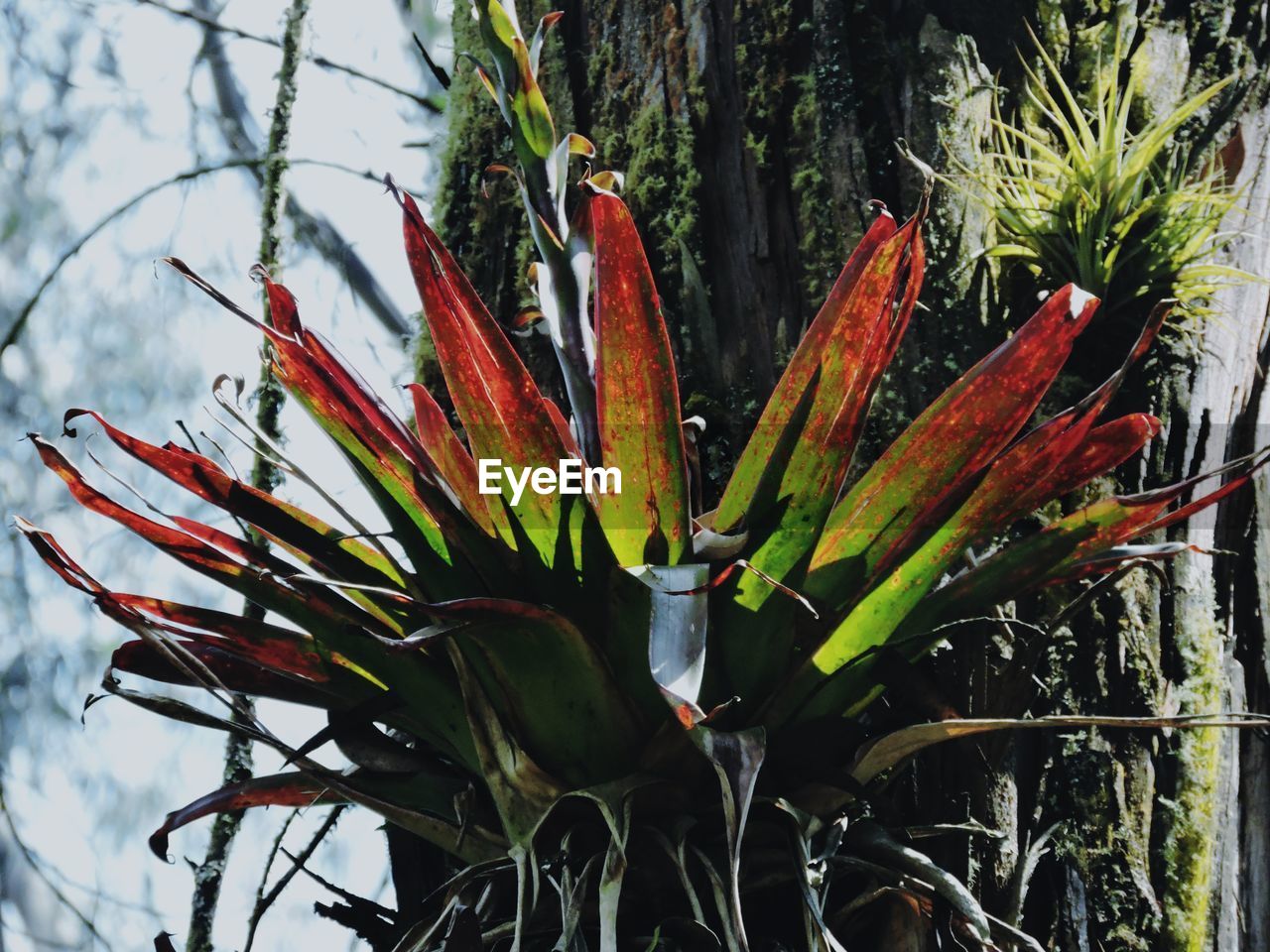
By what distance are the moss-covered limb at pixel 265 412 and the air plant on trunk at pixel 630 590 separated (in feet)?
0.57

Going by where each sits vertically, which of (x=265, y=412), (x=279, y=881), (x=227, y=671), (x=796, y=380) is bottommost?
(x=279, y=881)

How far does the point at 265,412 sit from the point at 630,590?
4.32ft

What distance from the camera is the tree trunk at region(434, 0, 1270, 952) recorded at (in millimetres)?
1195

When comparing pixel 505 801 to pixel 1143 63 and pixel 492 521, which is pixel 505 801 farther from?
pixel 1143 63

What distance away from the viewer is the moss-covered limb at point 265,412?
167cm

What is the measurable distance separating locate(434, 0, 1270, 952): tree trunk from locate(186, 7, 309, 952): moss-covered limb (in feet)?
1.76

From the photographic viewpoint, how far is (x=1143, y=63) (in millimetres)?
1549

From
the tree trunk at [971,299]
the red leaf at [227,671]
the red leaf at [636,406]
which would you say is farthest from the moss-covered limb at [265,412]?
the tree trunk at [971,299]

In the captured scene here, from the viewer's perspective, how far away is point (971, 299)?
1.42m

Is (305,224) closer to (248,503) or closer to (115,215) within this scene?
(115,215)

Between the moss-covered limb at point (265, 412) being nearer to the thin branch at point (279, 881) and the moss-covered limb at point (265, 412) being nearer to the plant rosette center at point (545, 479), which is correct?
the thin branch at point (279, 881)

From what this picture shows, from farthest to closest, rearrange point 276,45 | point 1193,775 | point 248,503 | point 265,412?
point 276,45
point 265,412
point 1193,775
point 248,503

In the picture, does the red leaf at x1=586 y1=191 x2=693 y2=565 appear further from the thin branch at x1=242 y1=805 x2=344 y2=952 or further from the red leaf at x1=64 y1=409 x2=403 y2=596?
the thin branch at x1=242 y1=805 x2=344 y2=952

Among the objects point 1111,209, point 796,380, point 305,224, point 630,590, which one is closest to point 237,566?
point 630,590
